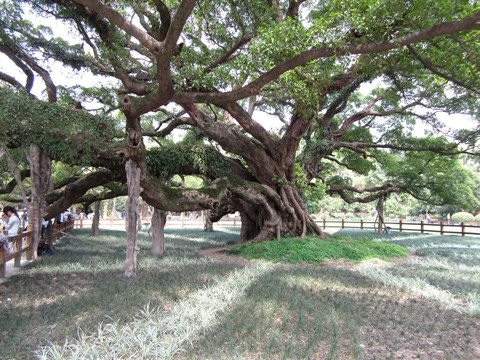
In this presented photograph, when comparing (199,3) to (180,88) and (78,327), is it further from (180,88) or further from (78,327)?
(78,327)

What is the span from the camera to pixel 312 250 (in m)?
9.55

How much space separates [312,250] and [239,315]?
573 centimetres

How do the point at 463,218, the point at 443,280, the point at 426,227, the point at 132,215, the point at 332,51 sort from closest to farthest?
the point at 332,51, the point at 443,280, the point at 132,215, the point at 426,227, the point at 463,218

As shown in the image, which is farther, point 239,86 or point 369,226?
point 369,226

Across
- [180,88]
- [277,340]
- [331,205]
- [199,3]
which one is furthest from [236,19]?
[331,205]

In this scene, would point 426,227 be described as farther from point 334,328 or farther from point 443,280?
point 334,328

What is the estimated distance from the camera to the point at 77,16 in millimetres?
7676

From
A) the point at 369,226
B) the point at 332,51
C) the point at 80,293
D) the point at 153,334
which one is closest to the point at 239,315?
the point at 153,334

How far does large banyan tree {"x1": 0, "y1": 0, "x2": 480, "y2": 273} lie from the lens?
216 inches

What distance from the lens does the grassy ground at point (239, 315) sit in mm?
3352

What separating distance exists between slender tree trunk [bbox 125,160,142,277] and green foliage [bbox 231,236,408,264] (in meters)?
3.99

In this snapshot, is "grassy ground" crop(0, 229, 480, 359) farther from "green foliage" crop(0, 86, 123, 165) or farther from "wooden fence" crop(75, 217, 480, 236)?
"wooden fence" crop(75, 217, 480, 236)

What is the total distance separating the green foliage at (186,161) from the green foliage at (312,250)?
118 inches

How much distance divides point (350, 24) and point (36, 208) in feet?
30.6
